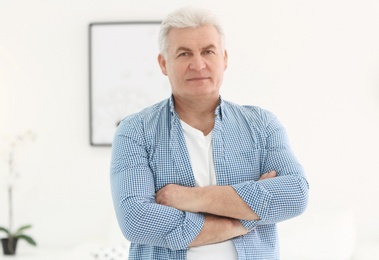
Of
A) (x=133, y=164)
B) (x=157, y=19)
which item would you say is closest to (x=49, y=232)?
(x=157, y=19)

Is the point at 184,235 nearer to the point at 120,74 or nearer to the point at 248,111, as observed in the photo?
the point at 248,111

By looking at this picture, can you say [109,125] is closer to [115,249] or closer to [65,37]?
[65,37]

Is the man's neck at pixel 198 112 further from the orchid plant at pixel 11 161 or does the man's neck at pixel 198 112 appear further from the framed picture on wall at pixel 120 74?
the orchid plant at pixel 11 161

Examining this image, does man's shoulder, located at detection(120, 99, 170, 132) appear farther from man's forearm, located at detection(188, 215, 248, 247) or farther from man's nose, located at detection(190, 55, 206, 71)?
man's forearm, located at detection(188, 215, 248, 247)

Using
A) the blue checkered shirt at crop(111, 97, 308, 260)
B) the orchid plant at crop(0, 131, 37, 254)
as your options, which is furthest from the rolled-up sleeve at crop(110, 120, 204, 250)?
the orchid plant at crop(0, 131, 37, 254)

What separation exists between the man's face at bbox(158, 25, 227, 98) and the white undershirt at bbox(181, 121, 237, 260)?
0.37 ft

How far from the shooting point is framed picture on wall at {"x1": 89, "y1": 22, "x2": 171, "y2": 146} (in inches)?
148

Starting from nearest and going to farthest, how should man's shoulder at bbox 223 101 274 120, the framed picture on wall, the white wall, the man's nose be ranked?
the man's nose
man's shoulder at bbox 223 101 274 120
the white wall
the framed picture on wall

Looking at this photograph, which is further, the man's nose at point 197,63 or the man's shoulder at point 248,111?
the man's shoulder at point 248,111

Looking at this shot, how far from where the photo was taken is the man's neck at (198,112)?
1.78 meters

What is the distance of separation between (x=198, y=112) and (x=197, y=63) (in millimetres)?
162

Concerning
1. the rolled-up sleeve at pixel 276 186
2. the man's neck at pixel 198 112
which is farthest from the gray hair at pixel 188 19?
the rolled-up sleeve at pixel 276 186

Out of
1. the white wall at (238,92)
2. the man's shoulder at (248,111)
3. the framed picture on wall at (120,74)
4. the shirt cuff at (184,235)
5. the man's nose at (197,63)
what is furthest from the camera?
the framed picture on wall at (120,74)

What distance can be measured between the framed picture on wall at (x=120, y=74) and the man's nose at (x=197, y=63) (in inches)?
80.5
